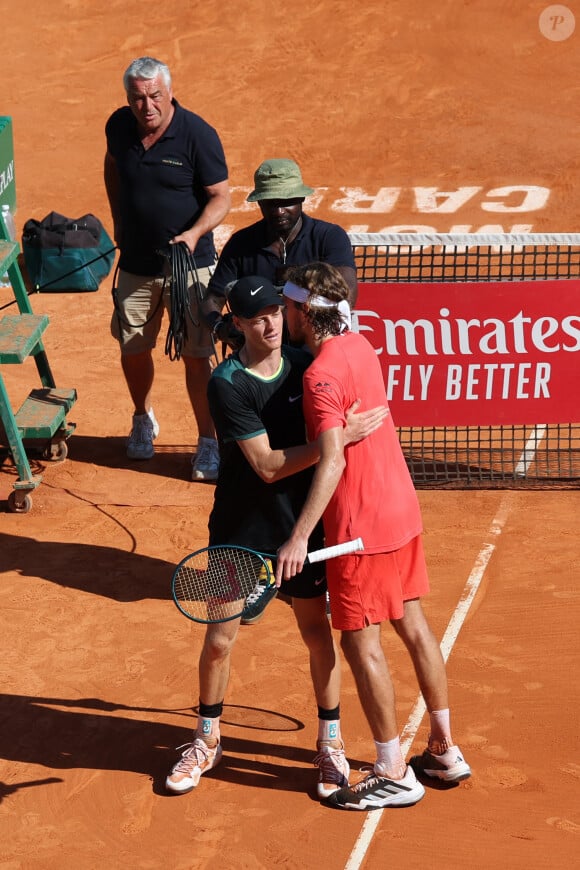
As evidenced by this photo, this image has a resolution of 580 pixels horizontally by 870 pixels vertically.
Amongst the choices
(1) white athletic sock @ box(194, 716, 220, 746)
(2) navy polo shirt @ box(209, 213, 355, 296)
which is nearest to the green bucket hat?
(2) navy polo shirt @ box(209, 213, 355, 296)

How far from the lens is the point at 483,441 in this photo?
916 cm

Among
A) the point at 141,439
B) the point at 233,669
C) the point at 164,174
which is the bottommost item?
the point at 233,669

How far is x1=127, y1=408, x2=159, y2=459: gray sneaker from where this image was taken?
916 centimetres

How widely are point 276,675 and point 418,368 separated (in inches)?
114

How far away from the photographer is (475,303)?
8336 mm

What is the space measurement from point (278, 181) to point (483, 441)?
3.19 m

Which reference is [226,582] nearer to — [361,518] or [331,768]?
[361,518]

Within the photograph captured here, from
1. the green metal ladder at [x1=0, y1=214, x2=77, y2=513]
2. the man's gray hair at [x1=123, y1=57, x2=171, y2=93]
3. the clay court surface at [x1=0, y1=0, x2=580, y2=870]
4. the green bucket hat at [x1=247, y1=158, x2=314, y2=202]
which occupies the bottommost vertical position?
the clay court surface at [x1=0, y1=0, x2=580, y2=870]

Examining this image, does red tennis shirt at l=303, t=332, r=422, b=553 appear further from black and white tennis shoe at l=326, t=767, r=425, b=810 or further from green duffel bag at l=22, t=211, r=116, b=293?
→ green duffel bag at l=22, t=211, r=116, b=293

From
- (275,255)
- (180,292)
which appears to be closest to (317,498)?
(275,255)

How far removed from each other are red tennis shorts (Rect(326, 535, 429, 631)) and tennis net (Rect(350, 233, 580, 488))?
11.8 ft

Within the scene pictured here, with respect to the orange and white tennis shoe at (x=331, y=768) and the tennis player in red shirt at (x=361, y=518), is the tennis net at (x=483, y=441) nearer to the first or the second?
the tennis player in red shirt at (x=361, y=518)

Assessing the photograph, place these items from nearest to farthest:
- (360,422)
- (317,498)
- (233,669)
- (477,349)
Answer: (317,498), (360,422), (233,669), (477,349)

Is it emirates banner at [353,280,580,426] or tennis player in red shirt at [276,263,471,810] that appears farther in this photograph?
emirates banner at [353,280,580,426]
